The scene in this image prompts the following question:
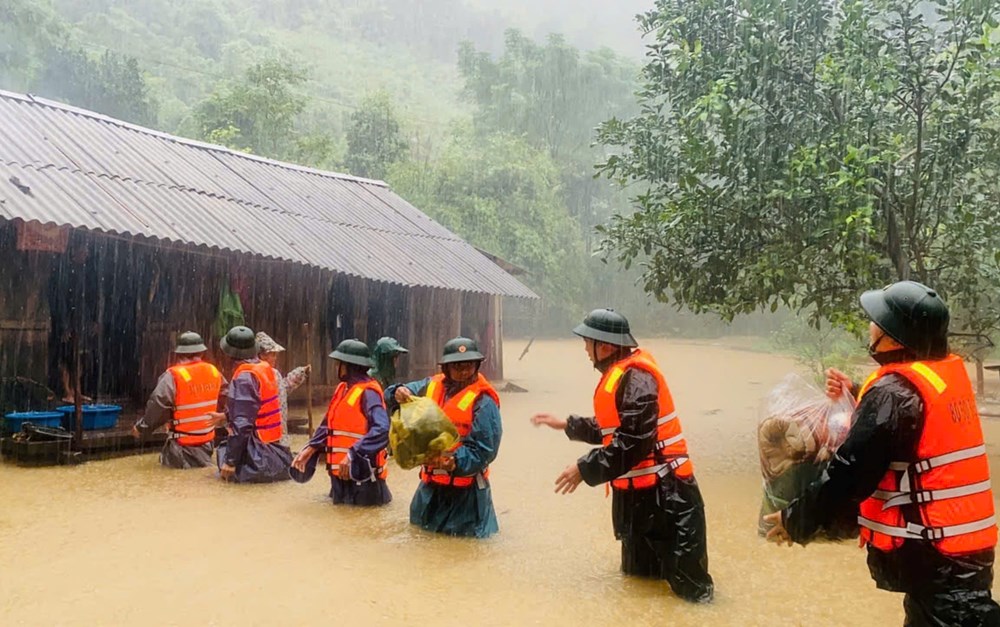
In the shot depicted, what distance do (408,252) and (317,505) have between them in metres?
7.53

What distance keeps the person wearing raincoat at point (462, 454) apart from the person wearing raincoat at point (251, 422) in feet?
6.67

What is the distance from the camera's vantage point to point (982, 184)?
757cm

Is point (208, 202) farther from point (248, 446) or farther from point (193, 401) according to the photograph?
point (248, 446)

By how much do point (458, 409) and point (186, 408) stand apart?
12.7 feet

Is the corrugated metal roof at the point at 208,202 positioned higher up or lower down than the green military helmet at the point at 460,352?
higher up

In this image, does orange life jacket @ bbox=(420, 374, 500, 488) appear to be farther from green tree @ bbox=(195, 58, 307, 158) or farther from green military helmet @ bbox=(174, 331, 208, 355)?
green tree @ bbox=(195, 58, 307, 158)

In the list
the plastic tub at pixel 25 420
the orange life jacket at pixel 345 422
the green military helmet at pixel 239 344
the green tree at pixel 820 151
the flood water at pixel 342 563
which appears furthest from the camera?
the plastic tub at pixel 25 420

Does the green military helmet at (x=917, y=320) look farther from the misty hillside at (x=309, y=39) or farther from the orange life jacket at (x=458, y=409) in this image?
the misty hillside at (x=309, y=39)

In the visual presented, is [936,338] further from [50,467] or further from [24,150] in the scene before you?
[24,150]

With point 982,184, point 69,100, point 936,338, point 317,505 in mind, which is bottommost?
point 317,505

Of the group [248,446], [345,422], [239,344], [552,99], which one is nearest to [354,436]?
[345,422]

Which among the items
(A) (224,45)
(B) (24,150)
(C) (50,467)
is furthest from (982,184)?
(A) (224,45)

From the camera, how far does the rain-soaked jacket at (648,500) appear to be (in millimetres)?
4320

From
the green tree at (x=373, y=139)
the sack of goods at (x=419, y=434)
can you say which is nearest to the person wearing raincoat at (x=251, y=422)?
the sack of goods at (x=419, y=434)
